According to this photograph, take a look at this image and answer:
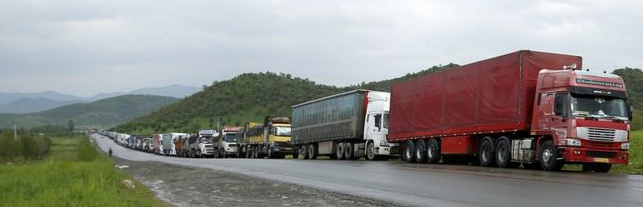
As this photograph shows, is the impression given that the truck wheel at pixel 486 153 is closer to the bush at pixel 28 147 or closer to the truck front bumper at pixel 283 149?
the truck front bumper at pixel 283 149

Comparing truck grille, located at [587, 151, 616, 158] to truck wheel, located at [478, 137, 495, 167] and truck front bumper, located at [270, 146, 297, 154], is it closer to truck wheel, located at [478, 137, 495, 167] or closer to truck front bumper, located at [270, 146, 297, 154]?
truck wheel, located at [478, 137, 495, 167]

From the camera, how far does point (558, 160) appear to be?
20.2 meters

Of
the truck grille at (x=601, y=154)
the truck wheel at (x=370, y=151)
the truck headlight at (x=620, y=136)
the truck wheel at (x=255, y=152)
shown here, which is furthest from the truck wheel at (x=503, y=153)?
the truck wheel at (x=255, y=152)

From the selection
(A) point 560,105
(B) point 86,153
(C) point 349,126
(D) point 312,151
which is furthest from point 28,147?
(A) point 560,105

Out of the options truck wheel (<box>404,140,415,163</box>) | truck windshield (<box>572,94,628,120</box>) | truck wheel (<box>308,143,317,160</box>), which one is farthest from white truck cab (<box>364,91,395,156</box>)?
truck windshield (<box>572,94,628,120</box>)

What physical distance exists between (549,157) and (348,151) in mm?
16453

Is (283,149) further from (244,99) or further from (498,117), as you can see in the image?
(244,99)

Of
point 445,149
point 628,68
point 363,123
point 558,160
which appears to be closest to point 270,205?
point 558,160

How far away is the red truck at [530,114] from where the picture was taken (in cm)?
2006

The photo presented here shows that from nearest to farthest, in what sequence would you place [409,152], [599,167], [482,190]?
[482,190]
[599,167]
[409,152]

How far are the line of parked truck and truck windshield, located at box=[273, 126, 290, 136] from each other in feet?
33.2

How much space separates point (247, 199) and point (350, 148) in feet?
73.0

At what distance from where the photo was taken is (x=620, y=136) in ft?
66.4

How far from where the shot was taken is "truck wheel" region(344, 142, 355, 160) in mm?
35634
